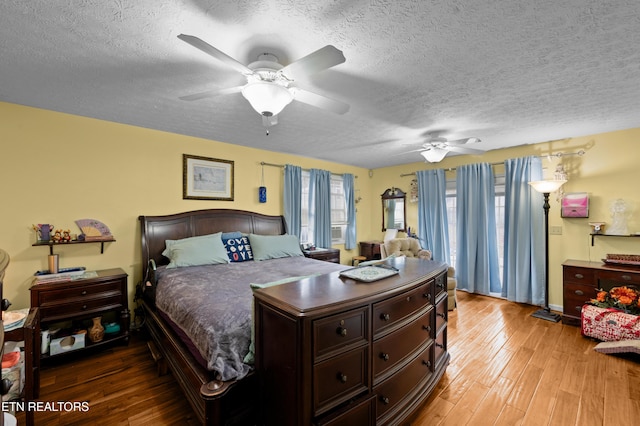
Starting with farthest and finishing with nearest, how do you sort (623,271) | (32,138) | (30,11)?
(623,271) < (32,138) < (30,11)

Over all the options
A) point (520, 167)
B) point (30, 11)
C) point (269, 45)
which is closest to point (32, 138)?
point (30, 11)

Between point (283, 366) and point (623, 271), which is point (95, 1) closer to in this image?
point (283, 366)

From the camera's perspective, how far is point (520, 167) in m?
4.04

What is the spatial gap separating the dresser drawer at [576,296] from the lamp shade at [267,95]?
160 inches

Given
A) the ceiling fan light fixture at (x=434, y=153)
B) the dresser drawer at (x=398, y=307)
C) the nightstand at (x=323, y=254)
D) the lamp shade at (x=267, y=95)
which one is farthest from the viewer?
the nightstand at (x=323, y=254)

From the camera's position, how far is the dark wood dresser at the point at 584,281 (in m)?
3.06

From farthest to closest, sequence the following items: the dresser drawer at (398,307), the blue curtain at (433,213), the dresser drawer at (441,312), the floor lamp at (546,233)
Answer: the blue curtain at (433,213) < the floor lamp at (546,233) < the dresser drawer at (441,312) < the dresser drawer at (398,307)

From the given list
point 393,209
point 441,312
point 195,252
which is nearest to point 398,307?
point 441,312

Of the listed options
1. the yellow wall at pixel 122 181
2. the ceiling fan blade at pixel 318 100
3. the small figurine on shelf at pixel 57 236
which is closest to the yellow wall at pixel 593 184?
the yellow wall at pixel 122 181

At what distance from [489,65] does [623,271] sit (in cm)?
298

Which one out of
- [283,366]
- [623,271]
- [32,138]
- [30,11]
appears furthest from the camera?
[623,271]

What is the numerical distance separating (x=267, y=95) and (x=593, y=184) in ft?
14.4

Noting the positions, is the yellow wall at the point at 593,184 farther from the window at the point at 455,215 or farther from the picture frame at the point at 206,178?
the picture frame at the point at 206,178

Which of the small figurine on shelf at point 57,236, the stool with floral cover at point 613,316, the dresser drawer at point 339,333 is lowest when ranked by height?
the stool with floral cover at point 613,316
